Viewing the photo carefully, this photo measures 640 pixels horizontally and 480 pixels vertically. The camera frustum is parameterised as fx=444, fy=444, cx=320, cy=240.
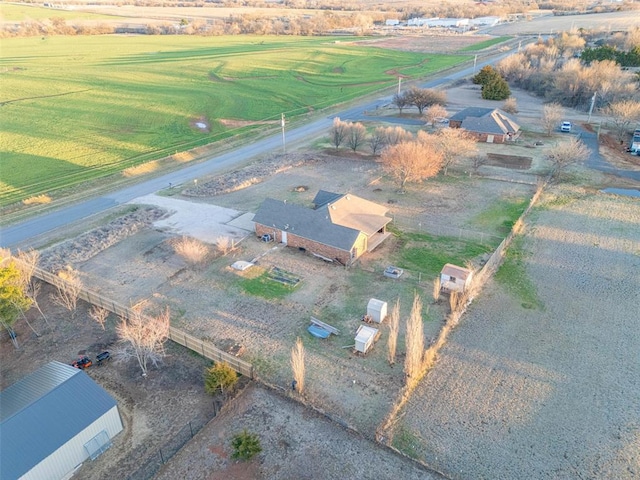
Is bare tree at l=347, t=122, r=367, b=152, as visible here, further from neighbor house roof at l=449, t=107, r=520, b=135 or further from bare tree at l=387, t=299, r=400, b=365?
bare tree at l=387, t=299, r=400, b=365

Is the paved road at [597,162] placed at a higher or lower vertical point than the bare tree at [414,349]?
lower

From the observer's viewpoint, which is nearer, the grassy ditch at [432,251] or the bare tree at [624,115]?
the grassy ditch at [432,251]

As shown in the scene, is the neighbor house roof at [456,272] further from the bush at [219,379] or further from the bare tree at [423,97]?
the bare tree at [423,97]

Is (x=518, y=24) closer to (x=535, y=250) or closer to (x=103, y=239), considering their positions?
(x=535, y=250)

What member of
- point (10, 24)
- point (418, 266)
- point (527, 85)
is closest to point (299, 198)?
point (418, 266)

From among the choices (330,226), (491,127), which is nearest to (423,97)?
(491,127)

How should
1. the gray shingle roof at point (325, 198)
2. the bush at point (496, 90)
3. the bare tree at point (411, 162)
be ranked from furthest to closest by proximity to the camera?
the bush at point (496, 90)
the bare tree at point (411, 162)
the gray shingle roof at point (325, 198)

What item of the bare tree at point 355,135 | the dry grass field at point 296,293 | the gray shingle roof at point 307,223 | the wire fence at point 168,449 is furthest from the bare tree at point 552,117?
the wire fence at point 168,449
